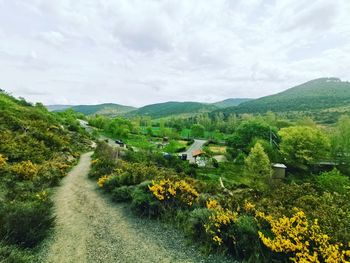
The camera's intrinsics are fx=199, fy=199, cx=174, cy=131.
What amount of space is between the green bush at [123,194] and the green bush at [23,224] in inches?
111

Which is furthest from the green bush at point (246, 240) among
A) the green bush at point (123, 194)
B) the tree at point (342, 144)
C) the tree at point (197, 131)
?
the tree at point (197, 131)

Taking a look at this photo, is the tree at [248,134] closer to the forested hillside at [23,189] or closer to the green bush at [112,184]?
the forested hillside at [23,189]

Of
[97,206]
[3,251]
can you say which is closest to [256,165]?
[97,206]

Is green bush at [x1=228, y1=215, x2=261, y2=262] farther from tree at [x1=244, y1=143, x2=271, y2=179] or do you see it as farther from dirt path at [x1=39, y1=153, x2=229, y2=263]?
tree at [x1=244, y1=143, x2=271, y2=179]

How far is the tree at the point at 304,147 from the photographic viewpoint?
30.7 metres

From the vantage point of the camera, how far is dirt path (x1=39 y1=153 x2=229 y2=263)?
184 inches

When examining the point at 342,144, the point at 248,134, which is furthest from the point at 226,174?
the point at 342,144

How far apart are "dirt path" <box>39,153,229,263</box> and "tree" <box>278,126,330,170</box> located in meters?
31.7

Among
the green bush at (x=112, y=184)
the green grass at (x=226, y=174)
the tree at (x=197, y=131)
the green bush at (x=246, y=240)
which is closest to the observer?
the green bush at (x=246, y=240)

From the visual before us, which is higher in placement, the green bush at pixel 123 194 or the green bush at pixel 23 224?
the green bush at pixel 23 224

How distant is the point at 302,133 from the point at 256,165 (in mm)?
14266

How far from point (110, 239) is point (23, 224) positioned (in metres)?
2.22

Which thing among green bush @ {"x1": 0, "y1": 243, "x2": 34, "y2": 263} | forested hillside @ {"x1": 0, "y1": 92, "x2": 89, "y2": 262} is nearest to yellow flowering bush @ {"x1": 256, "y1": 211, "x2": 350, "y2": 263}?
green bush @ {"x1": 0, "y1": 243, "x2": 34, "y2": 263}

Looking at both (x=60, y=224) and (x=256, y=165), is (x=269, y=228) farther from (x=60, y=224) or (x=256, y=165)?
(x=256, y=165)
